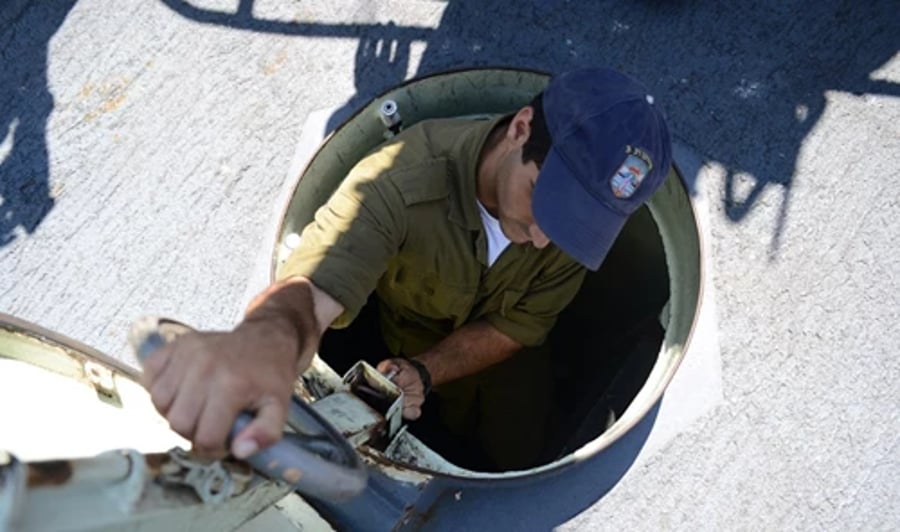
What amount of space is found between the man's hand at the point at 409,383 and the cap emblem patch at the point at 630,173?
2.07 feet

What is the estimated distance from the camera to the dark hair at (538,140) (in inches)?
59.3

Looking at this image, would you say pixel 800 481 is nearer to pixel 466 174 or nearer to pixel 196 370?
pixel 466 174

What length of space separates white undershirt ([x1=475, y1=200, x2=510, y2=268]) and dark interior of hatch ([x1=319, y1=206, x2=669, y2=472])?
22.0 inches

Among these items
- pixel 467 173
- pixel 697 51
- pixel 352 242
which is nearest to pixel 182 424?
pixel 352 242

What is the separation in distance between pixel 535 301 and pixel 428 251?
1.16 ft

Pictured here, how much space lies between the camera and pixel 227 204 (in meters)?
2.10

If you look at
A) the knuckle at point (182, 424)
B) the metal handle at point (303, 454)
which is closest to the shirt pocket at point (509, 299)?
the metal handle at point (303, 454)

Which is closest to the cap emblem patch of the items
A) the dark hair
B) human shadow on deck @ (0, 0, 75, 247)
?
the dark hair

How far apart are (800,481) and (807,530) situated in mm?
105

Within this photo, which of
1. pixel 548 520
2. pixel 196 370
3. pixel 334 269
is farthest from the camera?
pixel 548 520

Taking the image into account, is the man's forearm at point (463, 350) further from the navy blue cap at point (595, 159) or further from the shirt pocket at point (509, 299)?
the navy blue cap at point (595, 159)

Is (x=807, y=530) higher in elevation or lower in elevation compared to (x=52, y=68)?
lower

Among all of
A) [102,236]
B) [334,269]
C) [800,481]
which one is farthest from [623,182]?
[102,236]

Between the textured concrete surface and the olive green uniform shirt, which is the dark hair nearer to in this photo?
the olive green uniform shirt
